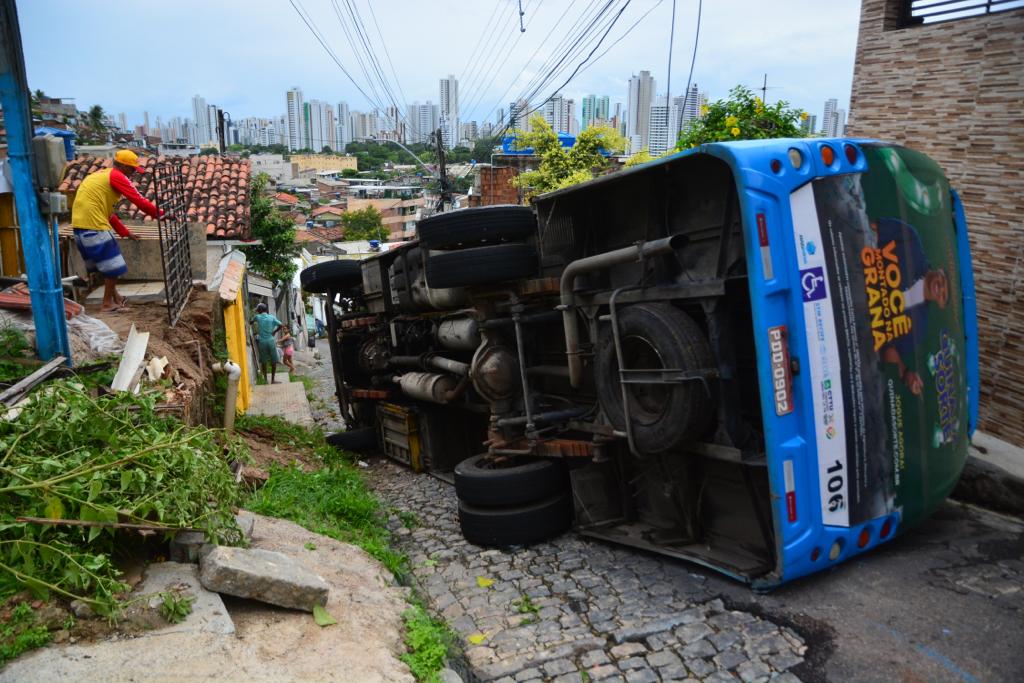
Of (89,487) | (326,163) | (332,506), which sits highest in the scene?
(326,163)

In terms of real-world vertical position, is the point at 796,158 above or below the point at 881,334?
above

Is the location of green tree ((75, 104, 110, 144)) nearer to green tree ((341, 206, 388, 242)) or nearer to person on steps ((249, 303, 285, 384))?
green tree ((341, 206, 388, 242))

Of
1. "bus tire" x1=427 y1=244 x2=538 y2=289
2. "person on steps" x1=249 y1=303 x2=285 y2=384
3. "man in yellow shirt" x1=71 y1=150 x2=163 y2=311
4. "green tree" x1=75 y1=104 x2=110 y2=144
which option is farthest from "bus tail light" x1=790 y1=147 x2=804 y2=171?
"green tree" x1=75 y1=104 x2=110 y2=144

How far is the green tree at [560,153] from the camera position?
20016mm

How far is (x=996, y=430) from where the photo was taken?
6387 millimetres

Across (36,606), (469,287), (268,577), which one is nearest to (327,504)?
(469,287)

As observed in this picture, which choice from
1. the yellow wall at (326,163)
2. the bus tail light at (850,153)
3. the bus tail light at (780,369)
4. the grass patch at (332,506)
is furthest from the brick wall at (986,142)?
the yellow wall at (326,163)

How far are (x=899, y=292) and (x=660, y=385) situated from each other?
54.3 inches

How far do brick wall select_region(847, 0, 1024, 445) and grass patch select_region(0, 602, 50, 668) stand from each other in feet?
22.4

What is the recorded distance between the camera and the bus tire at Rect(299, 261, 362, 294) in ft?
32.3

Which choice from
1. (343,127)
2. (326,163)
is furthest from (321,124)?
(326,163)

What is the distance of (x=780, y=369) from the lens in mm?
3744

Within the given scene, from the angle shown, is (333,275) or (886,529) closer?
(886,529)

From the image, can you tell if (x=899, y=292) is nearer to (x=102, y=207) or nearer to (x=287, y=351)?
(x=102, y=207)
